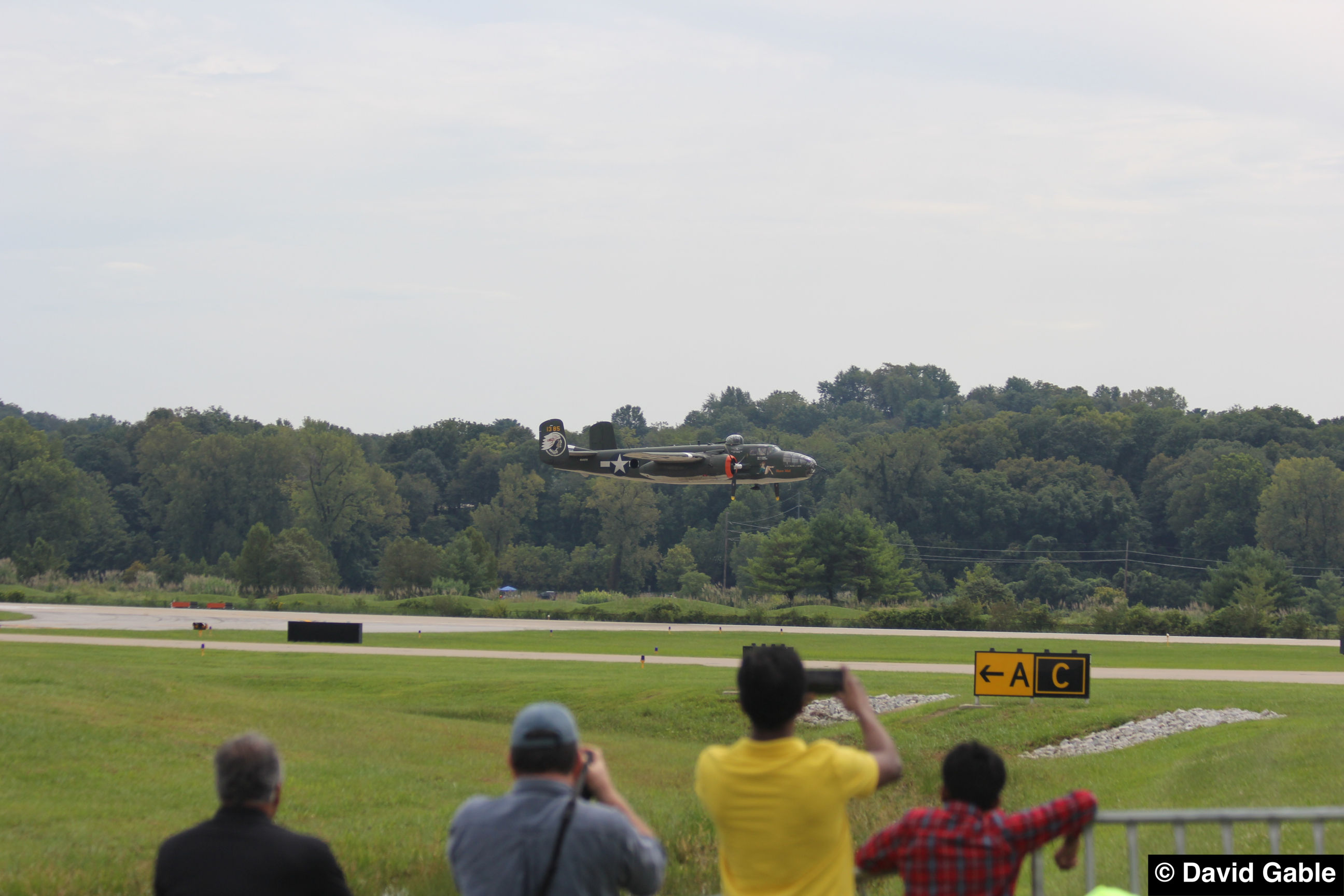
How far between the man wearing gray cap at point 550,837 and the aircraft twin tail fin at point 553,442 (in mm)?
52346

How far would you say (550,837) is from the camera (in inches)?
186

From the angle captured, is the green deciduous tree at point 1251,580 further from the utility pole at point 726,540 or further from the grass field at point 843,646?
the utility pole at point 726,540

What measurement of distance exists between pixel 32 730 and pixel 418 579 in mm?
80596

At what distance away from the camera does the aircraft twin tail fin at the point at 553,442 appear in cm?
5722

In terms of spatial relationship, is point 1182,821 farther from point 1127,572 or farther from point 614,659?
point 1127,572

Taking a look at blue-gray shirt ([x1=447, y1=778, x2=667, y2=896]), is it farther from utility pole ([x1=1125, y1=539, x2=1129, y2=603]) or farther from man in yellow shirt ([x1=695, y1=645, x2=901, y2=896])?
utility pole ([x1=1125, y1=539, x2=1129, y2=603])

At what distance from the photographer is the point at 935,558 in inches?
5290

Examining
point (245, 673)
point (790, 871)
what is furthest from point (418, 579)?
point (790, 871)

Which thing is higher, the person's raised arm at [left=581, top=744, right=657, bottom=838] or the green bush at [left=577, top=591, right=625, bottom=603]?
the person's raised arm at [left=581, top=744, right=657, bottom=838]

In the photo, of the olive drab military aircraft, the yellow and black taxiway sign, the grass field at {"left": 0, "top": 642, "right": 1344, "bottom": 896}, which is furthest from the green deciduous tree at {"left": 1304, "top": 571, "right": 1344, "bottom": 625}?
the yellow and black taxiway sign

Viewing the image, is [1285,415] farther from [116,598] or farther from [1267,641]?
[116,598]

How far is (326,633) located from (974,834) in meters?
49.6

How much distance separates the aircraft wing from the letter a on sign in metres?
25.8

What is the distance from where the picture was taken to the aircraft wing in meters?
52.7
